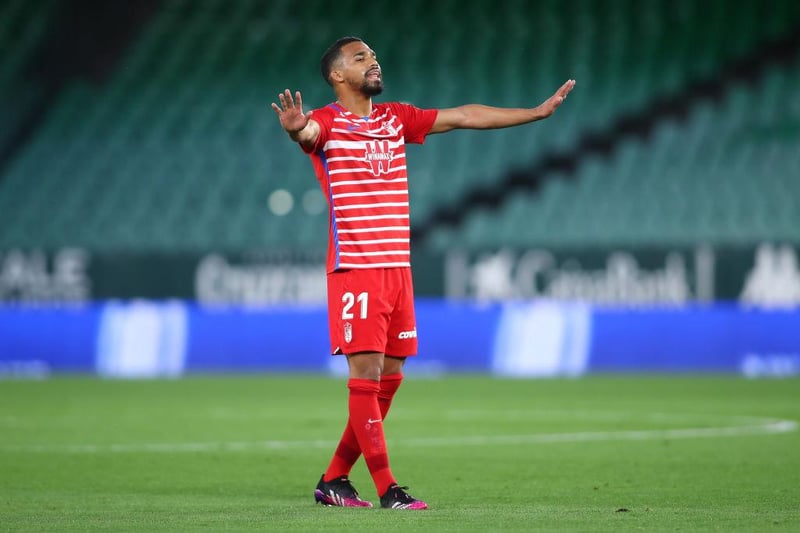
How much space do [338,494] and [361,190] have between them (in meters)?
1.39

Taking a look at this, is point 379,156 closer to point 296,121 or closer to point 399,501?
point 296,121

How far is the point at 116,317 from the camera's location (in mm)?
17734

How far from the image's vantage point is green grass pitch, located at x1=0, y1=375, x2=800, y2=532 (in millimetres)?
5965

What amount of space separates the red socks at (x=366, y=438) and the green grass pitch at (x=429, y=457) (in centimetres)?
19

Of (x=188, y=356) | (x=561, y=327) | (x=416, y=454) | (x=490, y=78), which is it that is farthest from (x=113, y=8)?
(x=416, y=454)

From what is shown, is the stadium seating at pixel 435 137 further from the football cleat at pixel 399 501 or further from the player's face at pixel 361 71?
the football cleat at pixel 399 501

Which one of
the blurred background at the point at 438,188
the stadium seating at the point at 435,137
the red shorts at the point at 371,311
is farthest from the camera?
the stadium seating at the point at 435,137

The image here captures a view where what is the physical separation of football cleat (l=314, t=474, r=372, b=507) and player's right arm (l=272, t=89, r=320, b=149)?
5.06 feet

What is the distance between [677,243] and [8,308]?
8.42 m

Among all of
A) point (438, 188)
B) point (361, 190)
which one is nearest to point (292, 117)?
point (361, 190)

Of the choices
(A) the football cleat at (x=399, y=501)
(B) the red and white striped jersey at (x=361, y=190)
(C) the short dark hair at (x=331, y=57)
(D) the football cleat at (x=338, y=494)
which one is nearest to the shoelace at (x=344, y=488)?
(D) the football cleat at (x=338, y=494)

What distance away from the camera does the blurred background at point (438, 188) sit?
1811 centimetres

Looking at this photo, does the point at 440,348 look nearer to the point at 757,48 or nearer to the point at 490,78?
the point at 490,78

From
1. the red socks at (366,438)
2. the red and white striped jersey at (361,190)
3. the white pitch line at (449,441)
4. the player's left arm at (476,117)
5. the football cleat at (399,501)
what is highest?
the player's left arm at (476,117)
